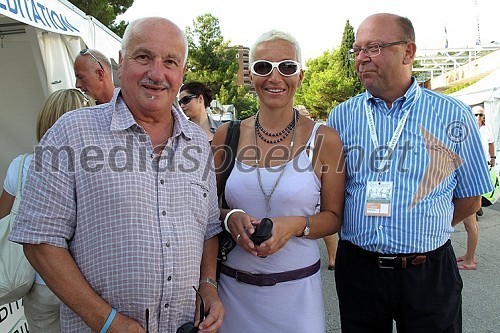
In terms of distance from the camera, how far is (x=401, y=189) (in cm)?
227

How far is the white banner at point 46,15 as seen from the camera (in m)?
2.87

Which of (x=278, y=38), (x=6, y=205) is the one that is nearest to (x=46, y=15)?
(x=6, y=205)

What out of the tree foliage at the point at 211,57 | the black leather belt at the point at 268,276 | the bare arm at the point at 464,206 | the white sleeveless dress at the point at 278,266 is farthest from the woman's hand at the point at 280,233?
the tree foliage at the point at 211,57

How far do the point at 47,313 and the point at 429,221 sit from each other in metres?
2.31

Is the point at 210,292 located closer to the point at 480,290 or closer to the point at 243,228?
the point at 243,228

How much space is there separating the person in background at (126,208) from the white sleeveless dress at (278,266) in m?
0.35

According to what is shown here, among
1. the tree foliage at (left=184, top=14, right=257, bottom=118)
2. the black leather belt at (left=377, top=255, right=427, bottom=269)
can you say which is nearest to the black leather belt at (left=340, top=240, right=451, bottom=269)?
the black leather belt at (left=377, top=255, right=427, bottom=269)

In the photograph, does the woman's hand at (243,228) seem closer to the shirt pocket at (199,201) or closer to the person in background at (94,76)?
the shirt pocket at (199,201)

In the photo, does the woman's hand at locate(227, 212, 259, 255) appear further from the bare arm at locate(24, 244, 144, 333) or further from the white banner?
the white banner

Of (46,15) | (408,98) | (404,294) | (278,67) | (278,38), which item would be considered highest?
(46,15)

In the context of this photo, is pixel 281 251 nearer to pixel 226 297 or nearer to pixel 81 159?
pixel 226 297

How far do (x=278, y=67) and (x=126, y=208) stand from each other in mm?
1088

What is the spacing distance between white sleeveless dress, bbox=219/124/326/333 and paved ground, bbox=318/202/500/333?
2.01 metres

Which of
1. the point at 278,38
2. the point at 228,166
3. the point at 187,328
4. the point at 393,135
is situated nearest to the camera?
the point at 187,328
